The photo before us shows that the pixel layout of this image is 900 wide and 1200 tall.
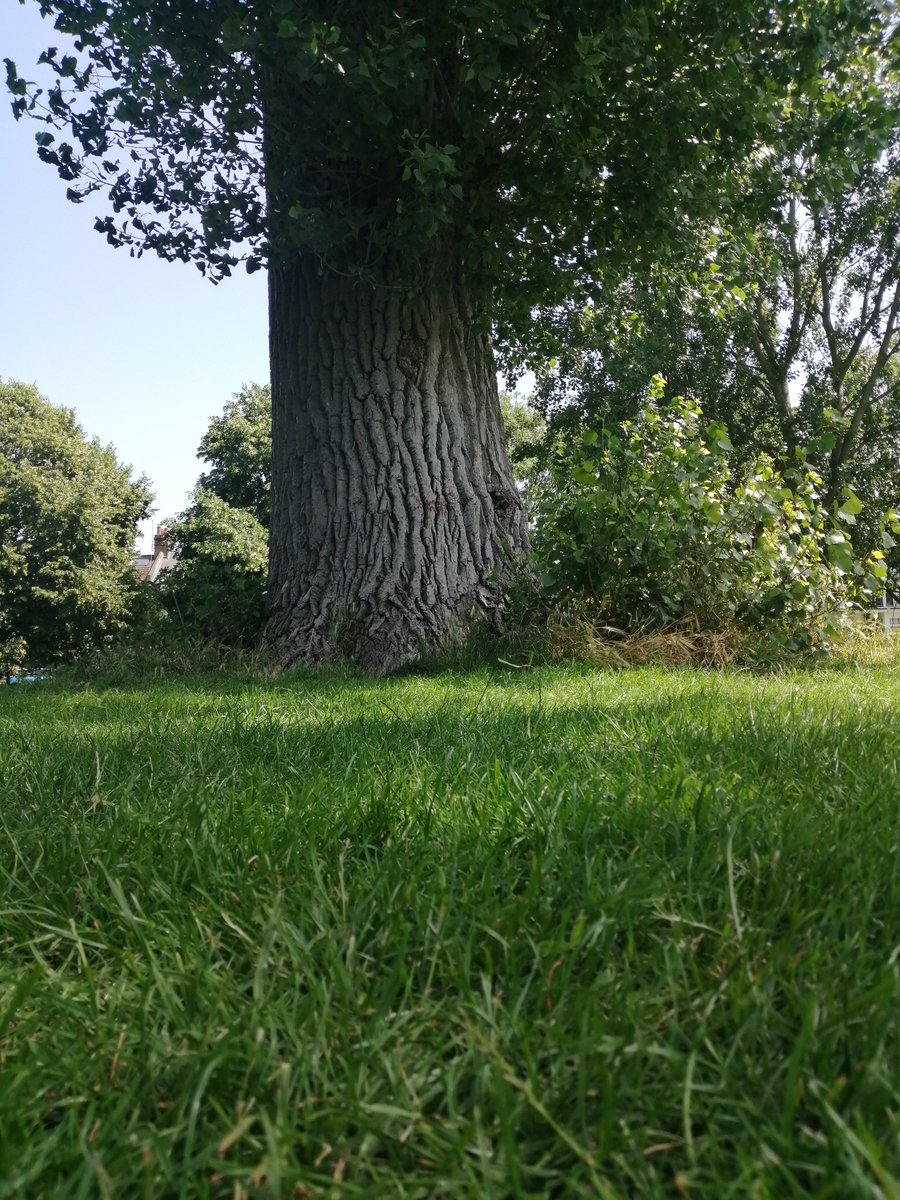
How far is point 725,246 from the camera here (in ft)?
28.7

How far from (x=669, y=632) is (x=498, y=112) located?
3.98 m

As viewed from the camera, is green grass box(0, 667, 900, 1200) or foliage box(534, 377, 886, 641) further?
foliage box(534, 377, 886, 641)

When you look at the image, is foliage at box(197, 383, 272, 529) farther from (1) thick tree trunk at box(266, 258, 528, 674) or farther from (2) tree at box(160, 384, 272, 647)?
(1) thick tree trunk at box(266, 258, 528, 674)

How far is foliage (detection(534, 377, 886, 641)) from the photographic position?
6.12 metres

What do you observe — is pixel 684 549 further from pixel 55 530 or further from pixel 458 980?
pixel 55 530

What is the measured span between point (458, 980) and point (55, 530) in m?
37.8

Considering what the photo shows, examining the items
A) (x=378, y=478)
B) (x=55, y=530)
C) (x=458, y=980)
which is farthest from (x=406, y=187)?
(x=55, y=530)

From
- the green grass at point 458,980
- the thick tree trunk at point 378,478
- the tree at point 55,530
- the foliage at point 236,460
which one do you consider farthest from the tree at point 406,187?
the foliage at point 236,460

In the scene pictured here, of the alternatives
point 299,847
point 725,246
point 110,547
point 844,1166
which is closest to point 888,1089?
point 844,1166

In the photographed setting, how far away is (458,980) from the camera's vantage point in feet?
4.25

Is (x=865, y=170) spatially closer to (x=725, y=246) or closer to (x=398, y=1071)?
(x=725, y=246)

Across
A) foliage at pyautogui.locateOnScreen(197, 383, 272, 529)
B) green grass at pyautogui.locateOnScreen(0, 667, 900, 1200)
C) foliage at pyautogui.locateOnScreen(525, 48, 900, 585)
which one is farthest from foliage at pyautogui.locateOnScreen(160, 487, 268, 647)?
foliage at pyautogui.locateOnScreen(197, 383, 272, 529)

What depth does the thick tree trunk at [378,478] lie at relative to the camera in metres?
6.52

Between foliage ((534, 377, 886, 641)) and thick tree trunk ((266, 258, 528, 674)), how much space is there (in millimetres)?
594
